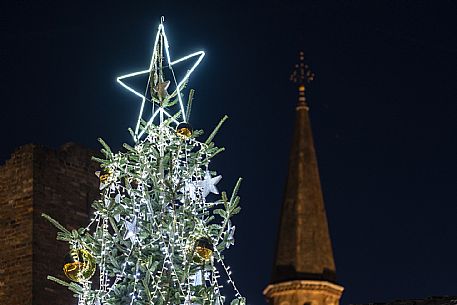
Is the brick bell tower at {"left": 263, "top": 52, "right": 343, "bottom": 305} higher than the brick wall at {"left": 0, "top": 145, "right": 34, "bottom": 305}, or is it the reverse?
the brick bell tower at {"left": 263, "top": 52, "right": 343, "bottom": 305}

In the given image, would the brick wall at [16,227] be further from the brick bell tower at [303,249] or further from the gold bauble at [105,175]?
the brick bell tower at [303,249]

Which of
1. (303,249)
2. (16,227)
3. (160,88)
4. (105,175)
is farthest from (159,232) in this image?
(303,249)

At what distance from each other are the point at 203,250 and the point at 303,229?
25385 mm

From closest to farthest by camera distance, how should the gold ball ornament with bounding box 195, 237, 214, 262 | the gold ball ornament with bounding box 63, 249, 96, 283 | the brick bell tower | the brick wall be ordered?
the gold ball ornament with bounding box 195, 237, 214, 262, the gold ball ornament with bounding box 63, 249, 96, 283, the brick wall, the brick bell tower

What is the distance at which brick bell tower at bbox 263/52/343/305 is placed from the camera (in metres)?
35.4

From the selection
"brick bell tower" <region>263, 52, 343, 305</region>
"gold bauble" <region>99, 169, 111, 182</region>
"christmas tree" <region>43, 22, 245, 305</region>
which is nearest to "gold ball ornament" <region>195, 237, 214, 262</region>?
"christmas tree" <region>43, 22, 245, 305</region>

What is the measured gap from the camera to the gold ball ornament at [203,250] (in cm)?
1102

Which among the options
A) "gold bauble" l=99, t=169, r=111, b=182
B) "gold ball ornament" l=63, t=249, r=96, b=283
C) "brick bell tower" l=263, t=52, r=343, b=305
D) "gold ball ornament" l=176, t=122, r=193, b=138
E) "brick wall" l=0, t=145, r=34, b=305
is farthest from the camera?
"brick bell tower" l=263, t=52, r=343, b=305

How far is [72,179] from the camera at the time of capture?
17531 millimetres

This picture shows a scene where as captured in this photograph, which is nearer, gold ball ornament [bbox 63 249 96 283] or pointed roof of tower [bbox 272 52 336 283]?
gold ball ornament [bbox 63 249 96 283]

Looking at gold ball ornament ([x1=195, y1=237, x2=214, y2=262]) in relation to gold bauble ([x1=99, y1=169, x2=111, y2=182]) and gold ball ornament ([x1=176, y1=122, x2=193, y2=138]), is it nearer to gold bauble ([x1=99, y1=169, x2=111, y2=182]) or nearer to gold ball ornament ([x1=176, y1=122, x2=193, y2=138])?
gold ball ornament ([x1=176, y1=122, x2=193, y2=138])

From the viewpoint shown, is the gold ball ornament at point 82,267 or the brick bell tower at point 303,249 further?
the brick bell tower at point 303,249

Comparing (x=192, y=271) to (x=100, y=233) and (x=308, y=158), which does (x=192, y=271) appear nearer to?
(x=100, y=233)

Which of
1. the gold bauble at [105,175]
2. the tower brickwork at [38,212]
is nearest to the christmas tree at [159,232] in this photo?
the gold bauble at [105,175]
